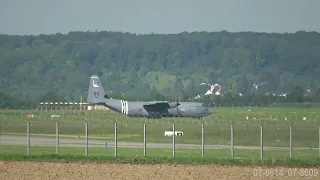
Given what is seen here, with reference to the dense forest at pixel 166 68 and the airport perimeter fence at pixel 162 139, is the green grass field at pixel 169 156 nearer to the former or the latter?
the airport perimeter fence at pixel 162 139

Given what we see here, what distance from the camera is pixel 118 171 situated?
28484 millimetres

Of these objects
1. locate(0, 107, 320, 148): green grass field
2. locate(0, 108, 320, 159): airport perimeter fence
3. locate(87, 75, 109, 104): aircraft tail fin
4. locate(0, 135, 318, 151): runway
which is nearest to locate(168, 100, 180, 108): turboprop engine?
locate(0, 107, 320, 148): green grass field

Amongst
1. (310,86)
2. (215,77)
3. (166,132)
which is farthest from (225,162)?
(215,77)

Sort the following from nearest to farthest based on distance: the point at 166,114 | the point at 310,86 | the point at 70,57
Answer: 1. the point at 166,114
2. the point at 310,86
3. the point at 70,57

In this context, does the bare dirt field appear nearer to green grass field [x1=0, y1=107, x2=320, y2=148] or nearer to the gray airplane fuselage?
green grass field [x1=0, y1=107, x2=320, y2=148]

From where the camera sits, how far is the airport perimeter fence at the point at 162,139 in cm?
3703

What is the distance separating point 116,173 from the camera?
1097 inches

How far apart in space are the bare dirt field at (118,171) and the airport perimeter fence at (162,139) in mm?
3517

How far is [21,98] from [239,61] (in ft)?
215

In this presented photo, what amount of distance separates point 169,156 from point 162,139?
13.7 metres

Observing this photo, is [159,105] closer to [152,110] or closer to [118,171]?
[152,110]

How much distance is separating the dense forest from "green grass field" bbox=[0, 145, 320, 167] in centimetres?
3923

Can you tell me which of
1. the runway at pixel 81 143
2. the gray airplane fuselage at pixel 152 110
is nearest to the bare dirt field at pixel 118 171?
the runway at pixel 81 143

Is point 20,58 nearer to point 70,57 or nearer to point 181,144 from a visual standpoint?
point 70,57
